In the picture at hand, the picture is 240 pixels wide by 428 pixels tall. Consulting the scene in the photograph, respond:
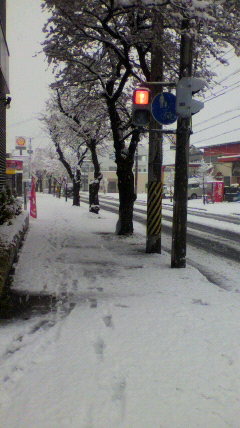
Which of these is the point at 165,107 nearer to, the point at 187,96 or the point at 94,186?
the point at 187,96

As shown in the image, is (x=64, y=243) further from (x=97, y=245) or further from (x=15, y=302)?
(x=15, y=302)

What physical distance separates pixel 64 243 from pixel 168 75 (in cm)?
845

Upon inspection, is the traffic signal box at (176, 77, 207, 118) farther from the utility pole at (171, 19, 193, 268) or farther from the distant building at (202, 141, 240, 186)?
the distant building at (202, 141, 240, 186)

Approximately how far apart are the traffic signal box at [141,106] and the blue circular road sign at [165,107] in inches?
15.3

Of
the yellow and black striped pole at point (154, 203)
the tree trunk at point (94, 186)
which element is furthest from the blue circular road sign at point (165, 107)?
the tree trunk at point (94, 186)

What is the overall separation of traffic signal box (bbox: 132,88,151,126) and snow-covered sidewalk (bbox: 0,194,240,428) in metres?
3.40

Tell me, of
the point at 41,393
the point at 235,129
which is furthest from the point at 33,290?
the point at 235,129

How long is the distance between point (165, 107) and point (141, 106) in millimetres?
619

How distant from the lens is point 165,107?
791cm

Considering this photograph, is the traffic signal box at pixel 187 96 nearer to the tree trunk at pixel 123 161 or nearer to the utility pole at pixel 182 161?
the utility pole at pixel 182 161

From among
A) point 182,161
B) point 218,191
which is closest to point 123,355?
point 182,161

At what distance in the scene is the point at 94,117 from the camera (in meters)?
18.4

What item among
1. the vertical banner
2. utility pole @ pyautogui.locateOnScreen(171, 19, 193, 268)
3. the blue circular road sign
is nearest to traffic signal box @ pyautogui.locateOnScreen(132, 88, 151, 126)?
the blue circular road sign

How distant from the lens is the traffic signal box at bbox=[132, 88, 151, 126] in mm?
8227
